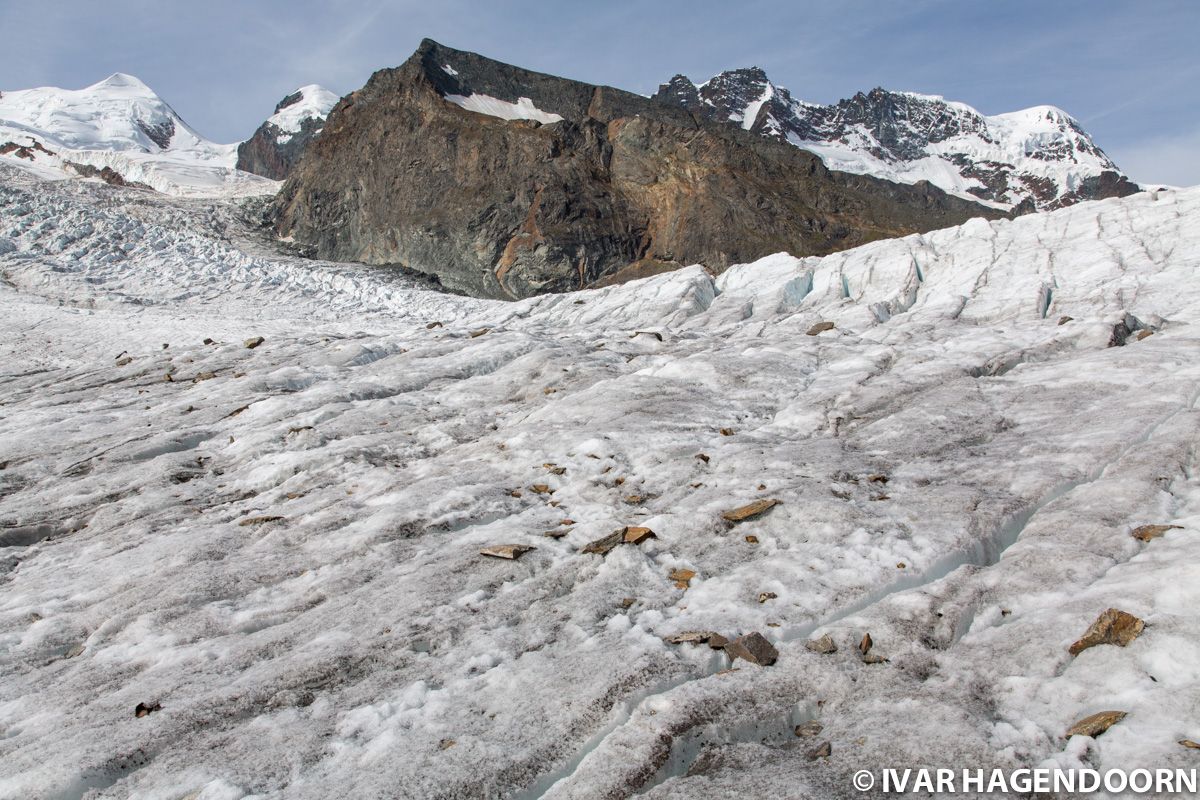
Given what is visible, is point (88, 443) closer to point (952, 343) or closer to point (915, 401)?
point (915, 401)

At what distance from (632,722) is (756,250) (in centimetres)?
6306

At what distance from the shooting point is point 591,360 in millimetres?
17391

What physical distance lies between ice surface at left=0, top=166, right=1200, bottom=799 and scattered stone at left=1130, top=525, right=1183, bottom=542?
0.08 meters

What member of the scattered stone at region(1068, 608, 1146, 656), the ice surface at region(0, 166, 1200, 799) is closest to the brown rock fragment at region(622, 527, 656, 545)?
the ice surface at region(0, 166, 1200, 799)

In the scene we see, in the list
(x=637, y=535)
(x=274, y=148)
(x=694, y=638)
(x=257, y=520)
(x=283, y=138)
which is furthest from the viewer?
(x=283, y=138)

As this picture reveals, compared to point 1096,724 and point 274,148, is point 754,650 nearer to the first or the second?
point 1096,724

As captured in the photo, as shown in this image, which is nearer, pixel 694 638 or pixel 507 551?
pixel 694 638

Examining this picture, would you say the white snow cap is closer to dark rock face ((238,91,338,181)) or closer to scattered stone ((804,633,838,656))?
dark rock face ((238,91,338,181))

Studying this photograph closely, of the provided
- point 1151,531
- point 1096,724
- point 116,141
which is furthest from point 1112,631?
point 116,141

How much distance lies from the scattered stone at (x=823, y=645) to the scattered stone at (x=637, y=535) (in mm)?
2590

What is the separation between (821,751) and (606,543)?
377 centimetres

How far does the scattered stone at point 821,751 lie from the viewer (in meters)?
4.86

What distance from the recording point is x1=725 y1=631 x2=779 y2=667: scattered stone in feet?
19.3

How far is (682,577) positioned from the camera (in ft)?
24.6
